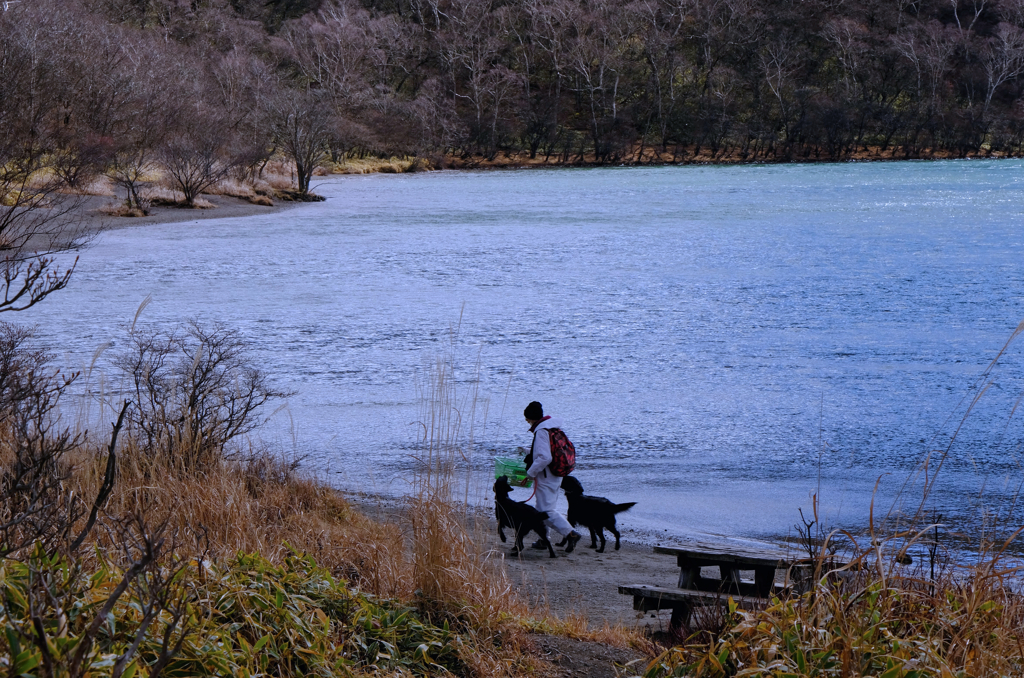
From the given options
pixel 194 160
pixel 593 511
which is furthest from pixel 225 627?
pixel 194 160

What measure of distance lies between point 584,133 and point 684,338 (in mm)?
79488

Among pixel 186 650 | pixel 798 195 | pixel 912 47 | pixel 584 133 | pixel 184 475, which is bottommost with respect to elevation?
pixel 184 475

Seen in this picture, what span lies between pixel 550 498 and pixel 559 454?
0.39 m

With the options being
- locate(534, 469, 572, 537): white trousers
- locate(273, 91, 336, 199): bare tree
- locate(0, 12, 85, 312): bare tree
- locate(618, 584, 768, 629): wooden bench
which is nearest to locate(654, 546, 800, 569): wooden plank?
locate(618, 584, 768, 629): wooden bench

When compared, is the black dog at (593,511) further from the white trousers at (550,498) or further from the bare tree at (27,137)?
the bare tree at (27,137)

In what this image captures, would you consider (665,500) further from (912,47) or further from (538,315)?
(912,47)

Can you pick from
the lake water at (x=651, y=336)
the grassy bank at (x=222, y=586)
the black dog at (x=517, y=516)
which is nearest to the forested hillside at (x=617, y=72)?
the lake water at (x=651, y=336)

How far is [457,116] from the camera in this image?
302 ft

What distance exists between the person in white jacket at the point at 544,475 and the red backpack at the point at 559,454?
0.12ft

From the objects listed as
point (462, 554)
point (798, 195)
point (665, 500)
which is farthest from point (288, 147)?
point (462, 554)

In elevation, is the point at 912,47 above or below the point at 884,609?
above

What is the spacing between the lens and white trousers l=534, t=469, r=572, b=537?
749 cm

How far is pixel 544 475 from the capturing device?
7.47 metres

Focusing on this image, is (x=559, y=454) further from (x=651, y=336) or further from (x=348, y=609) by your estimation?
(x=651, y=336)
